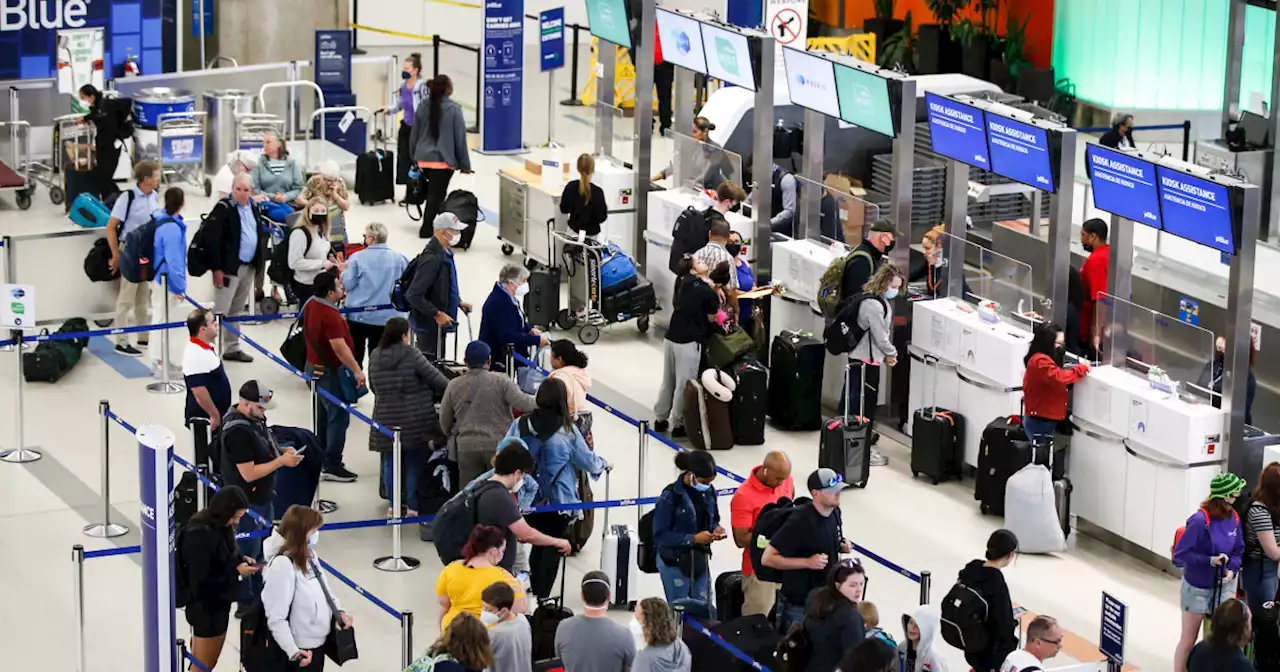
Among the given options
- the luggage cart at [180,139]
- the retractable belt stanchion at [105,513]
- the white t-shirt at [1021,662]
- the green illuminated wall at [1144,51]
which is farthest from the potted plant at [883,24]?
the white t-shirt at [1021,662]

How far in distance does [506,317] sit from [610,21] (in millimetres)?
5225

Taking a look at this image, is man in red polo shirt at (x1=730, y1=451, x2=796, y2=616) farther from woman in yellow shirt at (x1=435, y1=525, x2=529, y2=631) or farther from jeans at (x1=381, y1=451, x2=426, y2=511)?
jeans at (x1=381, y1=451, x2=426, y2=511)

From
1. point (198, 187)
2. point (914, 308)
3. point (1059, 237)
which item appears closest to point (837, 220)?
point (914, 308)

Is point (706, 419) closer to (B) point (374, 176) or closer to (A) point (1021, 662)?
(A) point (1021, 662)

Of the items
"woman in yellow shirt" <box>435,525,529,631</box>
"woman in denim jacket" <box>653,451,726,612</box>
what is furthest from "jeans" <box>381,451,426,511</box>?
"woman in yellow shirt" <box>435,525,529,631</box>

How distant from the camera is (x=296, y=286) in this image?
15.1 meters

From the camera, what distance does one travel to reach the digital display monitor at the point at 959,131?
13617 millimetres

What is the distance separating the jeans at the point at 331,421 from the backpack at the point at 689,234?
11.7ft

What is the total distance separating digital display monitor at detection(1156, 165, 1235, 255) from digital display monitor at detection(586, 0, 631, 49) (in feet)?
21.2

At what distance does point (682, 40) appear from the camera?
17031 millimetres

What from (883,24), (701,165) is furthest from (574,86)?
(701,165)

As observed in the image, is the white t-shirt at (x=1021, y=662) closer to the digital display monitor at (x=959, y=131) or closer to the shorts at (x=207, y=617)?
the shorts at (x=207, y=617)

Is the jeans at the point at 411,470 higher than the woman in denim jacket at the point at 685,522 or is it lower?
lower

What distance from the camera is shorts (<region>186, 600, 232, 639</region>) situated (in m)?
9.50
